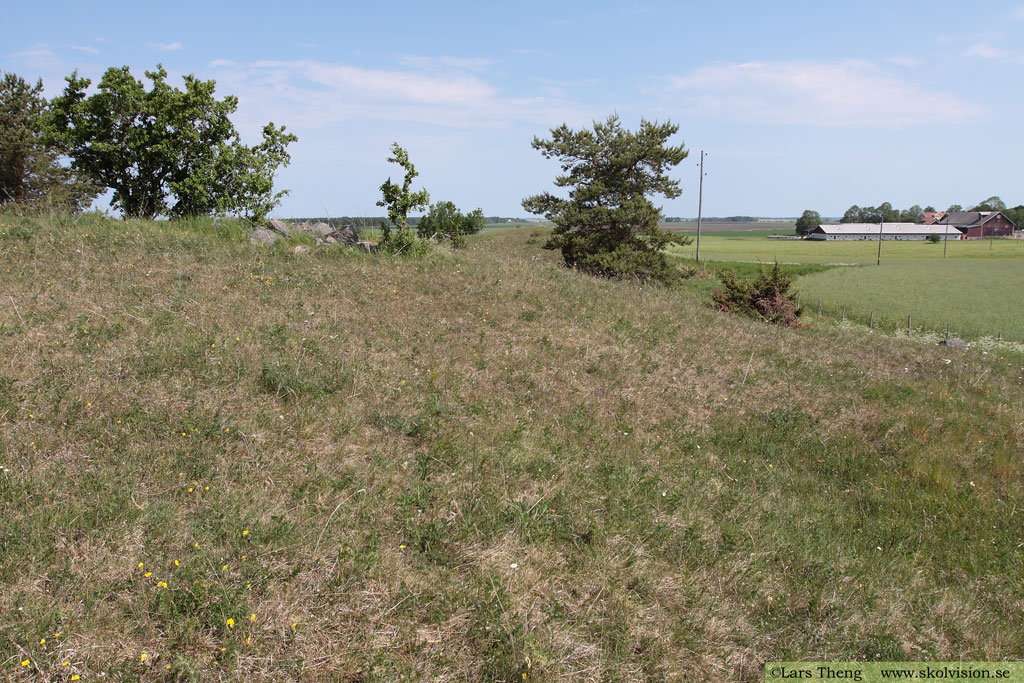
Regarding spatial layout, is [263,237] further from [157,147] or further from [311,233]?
[157,147]

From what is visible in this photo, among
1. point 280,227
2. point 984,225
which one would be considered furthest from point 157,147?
point 984,225

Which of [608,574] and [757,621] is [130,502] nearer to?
[608,574]

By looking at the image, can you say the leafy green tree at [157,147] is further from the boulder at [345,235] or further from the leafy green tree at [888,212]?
the leafy green tree at [888,212]

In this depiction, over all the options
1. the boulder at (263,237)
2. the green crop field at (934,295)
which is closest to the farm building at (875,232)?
the green crop field at (934,295)

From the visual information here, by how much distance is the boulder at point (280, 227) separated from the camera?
14.7m

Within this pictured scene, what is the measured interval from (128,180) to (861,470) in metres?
25.7

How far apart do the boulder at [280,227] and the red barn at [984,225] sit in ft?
417

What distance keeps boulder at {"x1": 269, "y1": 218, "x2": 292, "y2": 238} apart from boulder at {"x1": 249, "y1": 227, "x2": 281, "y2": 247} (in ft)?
1.24

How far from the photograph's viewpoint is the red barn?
10662 centimetres

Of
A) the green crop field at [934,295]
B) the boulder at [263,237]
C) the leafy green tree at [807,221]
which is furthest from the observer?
the leafy green tree at [807,221]

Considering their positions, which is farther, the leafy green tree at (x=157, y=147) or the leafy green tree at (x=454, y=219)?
the leafy green tree at (x=454, y=219)

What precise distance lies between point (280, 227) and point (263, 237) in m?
1.38

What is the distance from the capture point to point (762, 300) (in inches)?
820

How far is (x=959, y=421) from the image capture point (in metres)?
9.09
